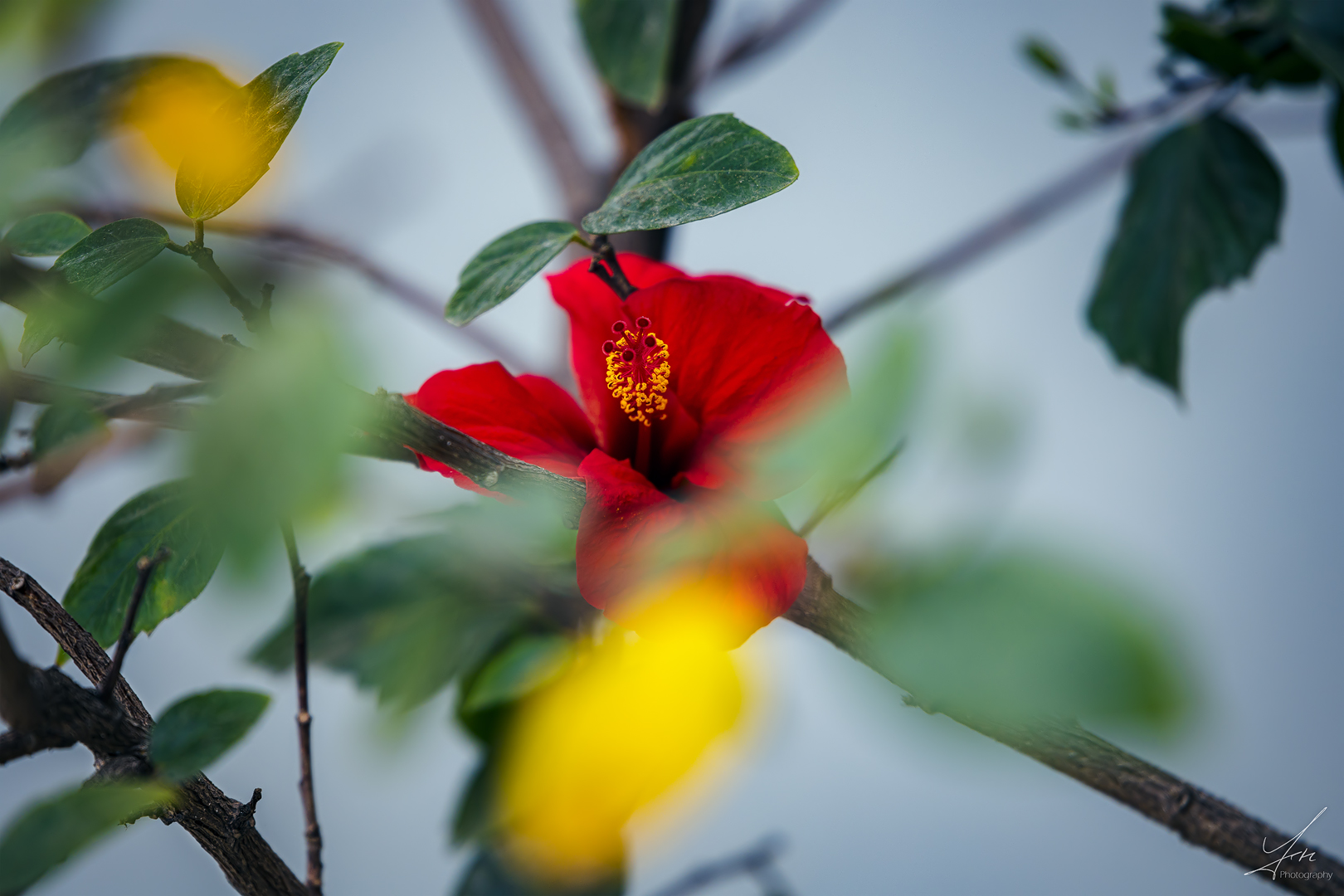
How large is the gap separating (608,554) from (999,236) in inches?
20.2

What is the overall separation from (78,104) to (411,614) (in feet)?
0.75

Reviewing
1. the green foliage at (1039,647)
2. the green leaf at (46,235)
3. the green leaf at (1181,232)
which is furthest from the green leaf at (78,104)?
the green leaf at (1181,232)

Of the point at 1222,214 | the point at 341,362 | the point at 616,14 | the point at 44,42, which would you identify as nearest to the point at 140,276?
the point at 341,362

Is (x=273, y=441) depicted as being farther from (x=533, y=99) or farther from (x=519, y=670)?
(x=533, y=99)

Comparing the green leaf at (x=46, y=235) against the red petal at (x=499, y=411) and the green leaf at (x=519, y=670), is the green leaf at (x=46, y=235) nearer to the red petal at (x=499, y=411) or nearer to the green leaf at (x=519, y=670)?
the red petal at (x=499, y=411)

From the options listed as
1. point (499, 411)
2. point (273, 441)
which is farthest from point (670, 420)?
point (273, 441)

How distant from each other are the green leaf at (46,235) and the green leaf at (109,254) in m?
0.04

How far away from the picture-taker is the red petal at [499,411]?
21 centimetres

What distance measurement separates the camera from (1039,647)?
0.11 m

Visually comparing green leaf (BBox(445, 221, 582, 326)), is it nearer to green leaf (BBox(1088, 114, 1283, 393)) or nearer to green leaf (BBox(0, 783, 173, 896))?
green leaf (BBox(0, 783, 173, 896))

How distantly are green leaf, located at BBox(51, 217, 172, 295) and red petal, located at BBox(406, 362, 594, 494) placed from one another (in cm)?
6

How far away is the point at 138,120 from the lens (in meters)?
0.28

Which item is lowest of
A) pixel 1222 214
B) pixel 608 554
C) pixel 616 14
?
pixel 1222 214

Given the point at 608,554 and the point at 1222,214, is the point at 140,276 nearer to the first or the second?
the point at 608,554
